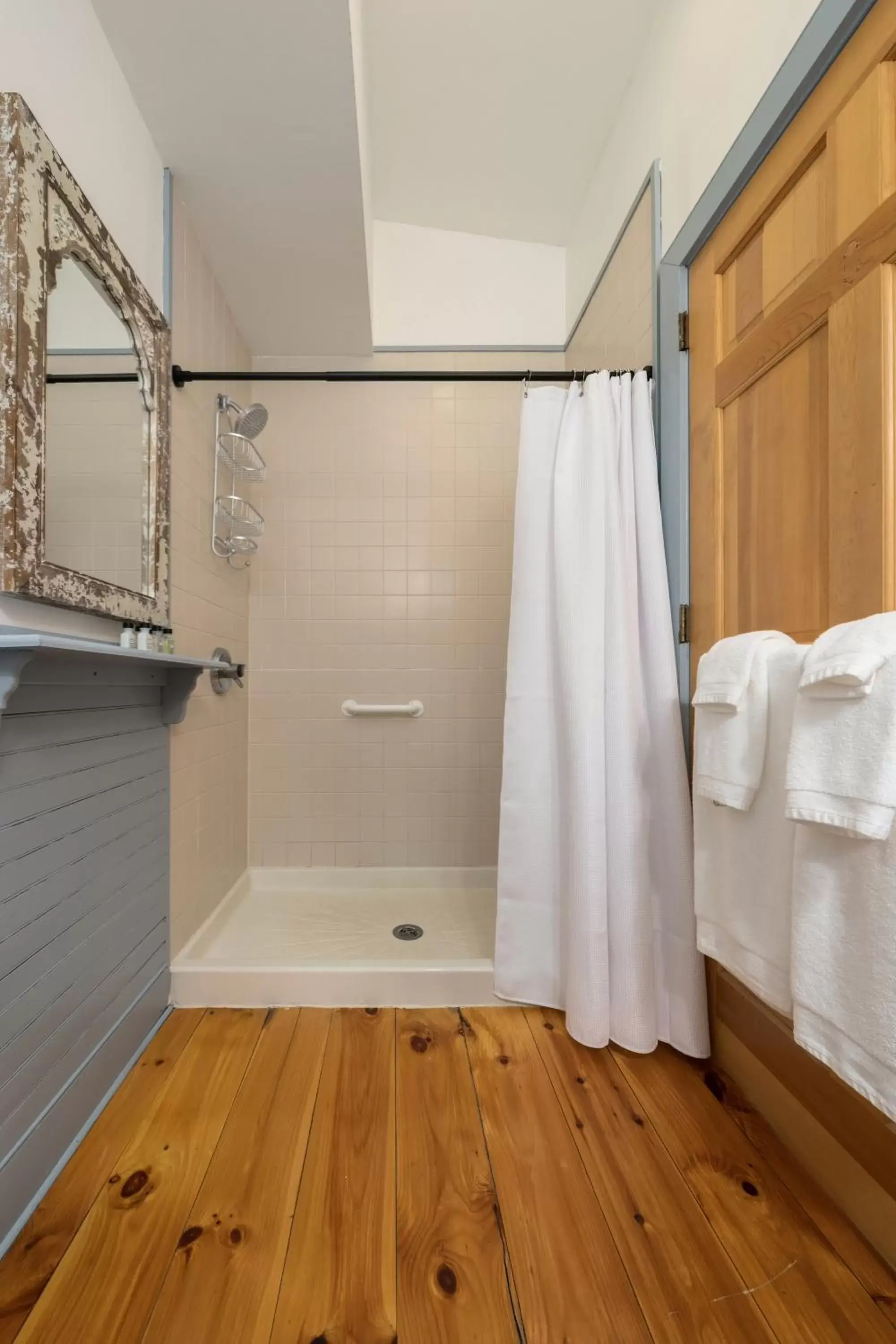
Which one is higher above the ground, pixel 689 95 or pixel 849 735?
pixel 689 95

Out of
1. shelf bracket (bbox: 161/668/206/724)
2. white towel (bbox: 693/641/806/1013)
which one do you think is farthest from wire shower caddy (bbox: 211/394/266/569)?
white towel (bbox: 693/641/806/1013)

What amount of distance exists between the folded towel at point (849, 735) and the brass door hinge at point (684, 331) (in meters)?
0.93

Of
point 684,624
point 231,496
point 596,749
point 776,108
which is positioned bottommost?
point 596,749

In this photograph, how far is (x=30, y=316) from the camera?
94cm

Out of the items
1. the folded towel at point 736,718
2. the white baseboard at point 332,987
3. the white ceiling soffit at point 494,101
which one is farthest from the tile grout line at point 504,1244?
the white ceiling soffit at point 494,101

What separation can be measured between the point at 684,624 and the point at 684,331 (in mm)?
720

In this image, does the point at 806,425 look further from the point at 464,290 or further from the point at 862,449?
the point at 464,290

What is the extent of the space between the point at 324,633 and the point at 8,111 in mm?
1638

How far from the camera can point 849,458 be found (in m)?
0.90

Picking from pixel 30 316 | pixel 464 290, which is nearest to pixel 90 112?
pixel 30 316

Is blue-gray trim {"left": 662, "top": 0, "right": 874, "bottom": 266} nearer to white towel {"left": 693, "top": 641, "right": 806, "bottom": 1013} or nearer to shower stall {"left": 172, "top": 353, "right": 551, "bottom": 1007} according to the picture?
white towel {"left": 693, "top": 641, "right": 806, "bottom": 1013}

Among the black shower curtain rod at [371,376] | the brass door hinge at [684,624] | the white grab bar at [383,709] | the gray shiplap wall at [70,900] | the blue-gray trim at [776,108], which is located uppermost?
the blue-gray trim at [776,108]

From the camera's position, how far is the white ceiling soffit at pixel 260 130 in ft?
3.85

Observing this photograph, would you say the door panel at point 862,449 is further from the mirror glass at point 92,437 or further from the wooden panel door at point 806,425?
the mirror glass at point 92,437
